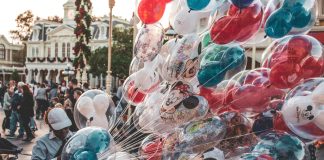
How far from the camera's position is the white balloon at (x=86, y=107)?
6238 millimetres

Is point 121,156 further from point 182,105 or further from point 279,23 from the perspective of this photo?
point 279,23

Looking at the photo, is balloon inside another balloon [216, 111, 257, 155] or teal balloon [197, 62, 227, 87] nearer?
balloon inside another balloon [216, 111, 257, 155]

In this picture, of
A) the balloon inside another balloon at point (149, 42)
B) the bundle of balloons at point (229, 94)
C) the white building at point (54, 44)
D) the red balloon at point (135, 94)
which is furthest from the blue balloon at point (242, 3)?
the white building at point (54, 44)

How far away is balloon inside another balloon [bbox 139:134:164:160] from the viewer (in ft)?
17.5

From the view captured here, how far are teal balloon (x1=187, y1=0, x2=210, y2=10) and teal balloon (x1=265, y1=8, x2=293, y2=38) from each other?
25.2 inches

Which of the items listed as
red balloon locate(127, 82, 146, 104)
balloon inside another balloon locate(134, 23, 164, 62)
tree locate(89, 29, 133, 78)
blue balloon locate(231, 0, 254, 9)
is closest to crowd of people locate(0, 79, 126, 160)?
red balloon locate(127, 82, 146, 104)

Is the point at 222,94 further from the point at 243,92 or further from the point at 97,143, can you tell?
the point at 97,143

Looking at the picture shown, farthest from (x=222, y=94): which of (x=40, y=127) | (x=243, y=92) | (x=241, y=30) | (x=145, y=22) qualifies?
(x=40, y=127)

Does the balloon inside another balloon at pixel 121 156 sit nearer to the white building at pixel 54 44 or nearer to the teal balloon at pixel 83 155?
the teal balloon at pixel 83 155

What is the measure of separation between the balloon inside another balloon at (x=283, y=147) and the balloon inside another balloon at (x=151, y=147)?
3.10ft

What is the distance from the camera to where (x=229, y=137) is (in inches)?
201

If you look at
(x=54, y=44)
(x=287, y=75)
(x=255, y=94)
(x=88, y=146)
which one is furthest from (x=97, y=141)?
(x=54, y=44)

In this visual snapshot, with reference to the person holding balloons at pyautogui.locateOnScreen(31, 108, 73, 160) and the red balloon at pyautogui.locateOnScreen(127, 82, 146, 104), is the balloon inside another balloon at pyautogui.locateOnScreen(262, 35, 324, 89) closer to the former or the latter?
the red balloon at pyautogui.locateOnScreen(127, 82, 146, 104)

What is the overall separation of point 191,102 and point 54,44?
72.5 metres
